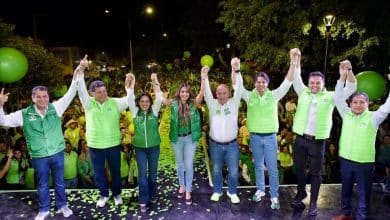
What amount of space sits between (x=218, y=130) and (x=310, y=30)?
8.48 m

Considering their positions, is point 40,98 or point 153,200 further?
point 153,200

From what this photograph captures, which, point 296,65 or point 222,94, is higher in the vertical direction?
point 296,65

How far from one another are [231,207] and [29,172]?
3894mm

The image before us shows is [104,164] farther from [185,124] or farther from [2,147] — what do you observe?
[2,147]

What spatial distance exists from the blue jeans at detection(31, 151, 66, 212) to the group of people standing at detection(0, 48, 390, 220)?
0.04 ft

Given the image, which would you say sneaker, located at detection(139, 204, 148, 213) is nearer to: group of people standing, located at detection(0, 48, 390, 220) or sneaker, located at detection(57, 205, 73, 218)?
group of people standing, located at detection(0, 48, 390, 220)

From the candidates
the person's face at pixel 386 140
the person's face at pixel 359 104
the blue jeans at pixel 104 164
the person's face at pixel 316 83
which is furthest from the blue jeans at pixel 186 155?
the person's face at pixel 386 140

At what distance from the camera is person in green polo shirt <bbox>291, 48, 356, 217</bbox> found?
14.5 ft

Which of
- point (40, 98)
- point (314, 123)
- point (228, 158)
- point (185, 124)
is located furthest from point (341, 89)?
point (40, 98)

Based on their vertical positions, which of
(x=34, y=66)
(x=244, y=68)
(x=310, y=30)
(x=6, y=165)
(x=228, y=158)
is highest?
(x=310, y=30)

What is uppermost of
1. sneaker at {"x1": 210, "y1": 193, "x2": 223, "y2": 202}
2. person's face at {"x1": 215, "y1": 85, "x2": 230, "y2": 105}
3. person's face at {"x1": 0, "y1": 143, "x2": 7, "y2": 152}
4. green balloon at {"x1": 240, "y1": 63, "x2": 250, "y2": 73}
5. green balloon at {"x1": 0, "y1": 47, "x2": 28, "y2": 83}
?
green balloon at {"x1": 240, "y1": 63, "x2": 250, "y2": 73}

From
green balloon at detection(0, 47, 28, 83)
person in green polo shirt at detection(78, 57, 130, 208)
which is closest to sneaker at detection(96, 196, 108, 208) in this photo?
person in green polo shirt at detection(78, 57, 130, 208)

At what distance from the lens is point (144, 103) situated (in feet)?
15.4

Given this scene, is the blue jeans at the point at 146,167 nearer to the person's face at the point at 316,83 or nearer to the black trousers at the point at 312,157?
the black trousers at the point at 312,157
